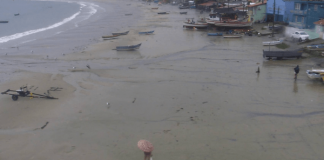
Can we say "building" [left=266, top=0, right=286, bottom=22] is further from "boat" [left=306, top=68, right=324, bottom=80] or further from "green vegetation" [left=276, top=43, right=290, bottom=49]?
"boat" [left=306, top=68, right=324, bottom=80]

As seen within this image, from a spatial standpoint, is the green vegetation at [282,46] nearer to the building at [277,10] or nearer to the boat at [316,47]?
the boat at [316,47]

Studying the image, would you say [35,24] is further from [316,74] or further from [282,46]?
[316,74]

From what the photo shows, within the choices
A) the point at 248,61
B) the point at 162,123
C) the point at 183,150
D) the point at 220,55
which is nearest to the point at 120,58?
the point at 220,55

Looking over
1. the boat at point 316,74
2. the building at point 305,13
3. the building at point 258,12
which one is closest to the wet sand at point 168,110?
the boat at point 316,74

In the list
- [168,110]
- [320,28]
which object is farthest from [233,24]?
[168,110]

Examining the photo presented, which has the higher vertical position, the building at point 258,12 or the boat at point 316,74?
the building at point 258,12

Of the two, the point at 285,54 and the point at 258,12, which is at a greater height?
the point at 258,12
